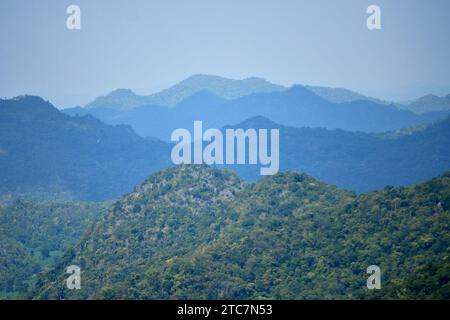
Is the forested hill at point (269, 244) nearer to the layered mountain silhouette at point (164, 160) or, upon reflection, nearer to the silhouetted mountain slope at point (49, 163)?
the layered mountain silhouette at point (164, 160)

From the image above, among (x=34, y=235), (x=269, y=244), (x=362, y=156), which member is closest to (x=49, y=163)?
(x=362, y=156)

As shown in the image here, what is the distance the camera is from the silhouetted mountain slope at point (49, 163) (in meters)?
168

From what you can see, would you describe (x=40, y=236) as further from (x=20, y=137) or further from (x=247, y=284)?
(x=20, y=137)

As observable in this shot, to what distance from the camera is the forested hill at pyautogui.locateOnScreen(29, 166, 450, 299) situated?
4978 centimetres

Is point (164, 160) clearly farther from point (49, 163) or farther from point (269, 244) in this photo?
point (269, 244)

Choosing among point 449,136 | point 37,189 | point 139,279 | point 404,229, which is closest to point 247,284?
point 139,279

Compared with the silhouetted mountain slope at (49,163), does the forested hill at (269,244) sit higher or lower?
lower

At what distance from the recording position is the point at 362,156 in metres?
162

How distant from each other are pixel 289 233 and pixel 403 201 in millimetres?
8764

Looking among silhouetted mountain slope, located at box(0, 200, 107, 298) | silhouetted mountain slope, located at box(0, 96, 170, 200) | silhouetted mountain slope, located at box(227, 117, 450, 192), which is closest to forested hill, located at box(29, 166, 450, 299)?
silhouetted mountain slope, located at box(0, 200, 107, 298)

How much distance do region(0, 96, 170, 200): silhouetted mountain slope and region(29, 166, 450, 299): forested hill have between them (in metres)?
92.2

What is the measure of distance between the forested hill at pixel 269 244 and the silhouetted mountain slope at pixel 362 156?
2955 inches

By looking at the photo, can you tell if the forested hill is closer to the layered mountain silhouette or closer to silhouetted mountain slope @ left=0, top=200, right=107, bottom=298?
silhouetted mountain slope @ left=0, top=200, right=107, bottom=298

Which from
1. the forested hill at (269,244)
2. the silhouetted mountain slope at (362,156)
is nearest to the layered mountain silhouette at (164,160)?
the silhouetted mountain slope at (362,156)
